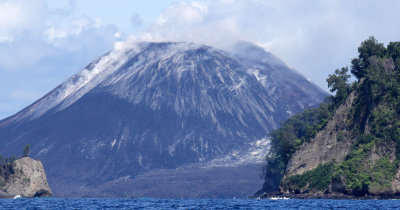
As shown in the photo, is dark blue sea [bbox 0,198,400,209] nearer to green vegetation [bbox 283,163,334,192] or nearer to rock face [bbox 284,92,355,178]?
green vegetation [bbox 283,163,334,192]

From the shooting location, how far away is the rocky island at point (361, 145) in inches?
5128

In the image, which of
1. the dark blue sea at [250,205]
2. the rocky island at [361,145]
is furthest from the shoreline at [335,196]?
the dark blue sea at [250,205]

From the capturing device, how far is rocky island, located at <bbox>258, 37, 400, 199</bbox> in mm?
130250

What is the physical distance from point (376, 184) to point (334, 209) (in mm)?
36590

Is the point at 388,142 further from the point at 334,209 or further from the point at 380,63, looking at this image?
the point at 334,209

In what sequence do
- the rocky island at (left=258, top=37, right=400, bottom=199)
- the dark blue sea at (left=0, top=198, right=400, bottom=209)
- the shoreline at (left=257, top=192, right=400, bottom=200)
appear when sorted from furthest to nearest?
the rocky island at (left=258, top=37, right=400, bottom=199) → the shoreline at (left=257, top=192, right=400, bottom=200) → the dark blue sea at (left=0, top=198, right=400, bottom=209)

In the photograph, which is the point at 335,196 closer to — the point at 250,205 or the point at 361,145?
the point at 361,145

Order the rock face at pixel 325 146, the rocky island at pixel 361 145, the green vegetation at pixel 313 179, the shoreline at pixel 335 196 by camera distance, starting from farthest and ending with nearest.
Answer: the rock face at pixel 325 146
the green vegetation at pixel 313 179
the rocky island at pixel 361 145
the shoreline at pixel 335 196

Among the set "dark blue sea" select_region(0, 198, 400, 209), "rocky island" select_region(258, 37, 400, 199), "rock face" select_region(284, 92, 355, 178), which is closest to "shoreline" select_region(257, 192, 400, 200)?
"rocky island" select_region(258, 37, 400, 199)

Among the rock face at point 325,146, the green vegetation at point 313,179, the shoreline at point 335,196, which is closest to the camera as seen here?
the shoreline at point 335,196

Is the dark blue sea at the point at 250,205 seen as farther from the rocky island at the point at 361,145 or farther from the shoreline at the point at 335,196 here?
the rocky island at the point at 361,145

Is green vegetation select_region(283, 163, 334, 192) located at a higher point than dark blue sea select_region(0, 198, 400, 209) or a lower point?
higher

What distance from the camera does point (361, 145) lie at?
5541 inches

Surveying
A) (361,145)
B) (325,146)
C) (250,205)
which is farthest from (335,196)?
(250,205)
